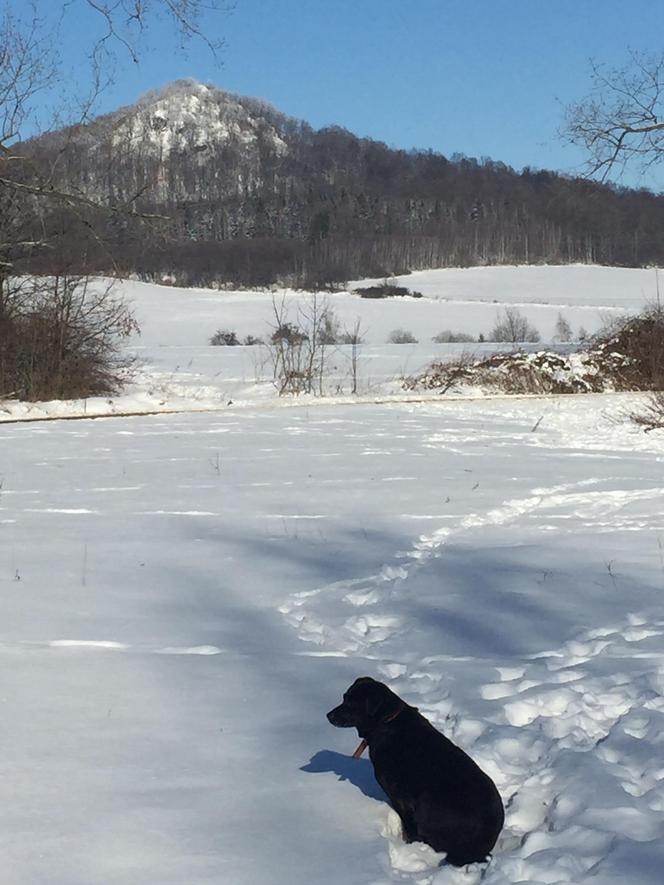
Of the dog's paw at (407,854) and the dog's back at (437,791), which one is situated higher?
the dog's back at (437,791)

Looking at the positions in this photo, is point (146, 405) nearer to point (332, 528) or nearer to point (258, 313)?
point (332, 528)

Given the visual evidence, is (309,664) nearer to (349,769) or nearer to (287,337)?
(349,769)

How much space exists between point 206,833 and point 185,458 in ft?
27.9

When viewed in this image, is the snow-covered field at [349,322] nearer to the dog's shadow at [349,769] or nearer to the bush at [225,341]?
the bush at [225,341]

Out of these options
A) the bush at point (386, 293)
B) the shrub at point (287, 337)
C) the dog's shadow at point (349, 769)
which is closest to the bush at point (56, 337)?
the shrub at point (287, 337)

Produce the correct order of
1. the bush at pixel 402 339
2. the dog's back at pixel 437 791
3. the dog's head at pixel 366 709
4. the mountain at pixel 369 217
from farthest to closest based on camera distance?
1. the mountain at pixel 369 217
2. the bush at pixel 402 339
3. the dog's head at pixel 366 709
4. the dog's back at pixel 437 791

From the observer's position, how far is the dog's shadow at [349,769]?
9.85ft

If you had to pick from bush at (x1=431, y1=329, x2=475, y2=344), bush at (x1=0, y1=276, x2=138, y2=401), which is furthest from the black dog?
bush at (x1=431, y1=329, x2=475, y2=344)

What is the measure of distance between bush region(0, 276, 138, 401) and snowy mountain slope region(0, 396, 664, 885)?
40.4 ft

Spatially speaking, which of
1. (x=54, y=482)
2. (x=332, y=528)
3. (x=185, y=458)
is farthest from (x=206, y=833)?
(x=185, y=458)

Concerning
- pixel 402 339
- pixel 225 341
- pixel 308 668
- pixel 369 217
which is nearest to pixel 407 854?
pixel 308 668

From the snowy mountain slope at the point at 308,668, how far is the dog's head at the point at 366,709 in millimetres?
193

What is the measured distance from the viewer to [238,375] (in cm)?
2909

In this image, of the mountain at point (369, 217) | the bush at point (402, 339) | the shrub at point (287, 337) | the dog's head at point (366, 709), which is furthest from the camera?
the mountain at point (369, 217)
